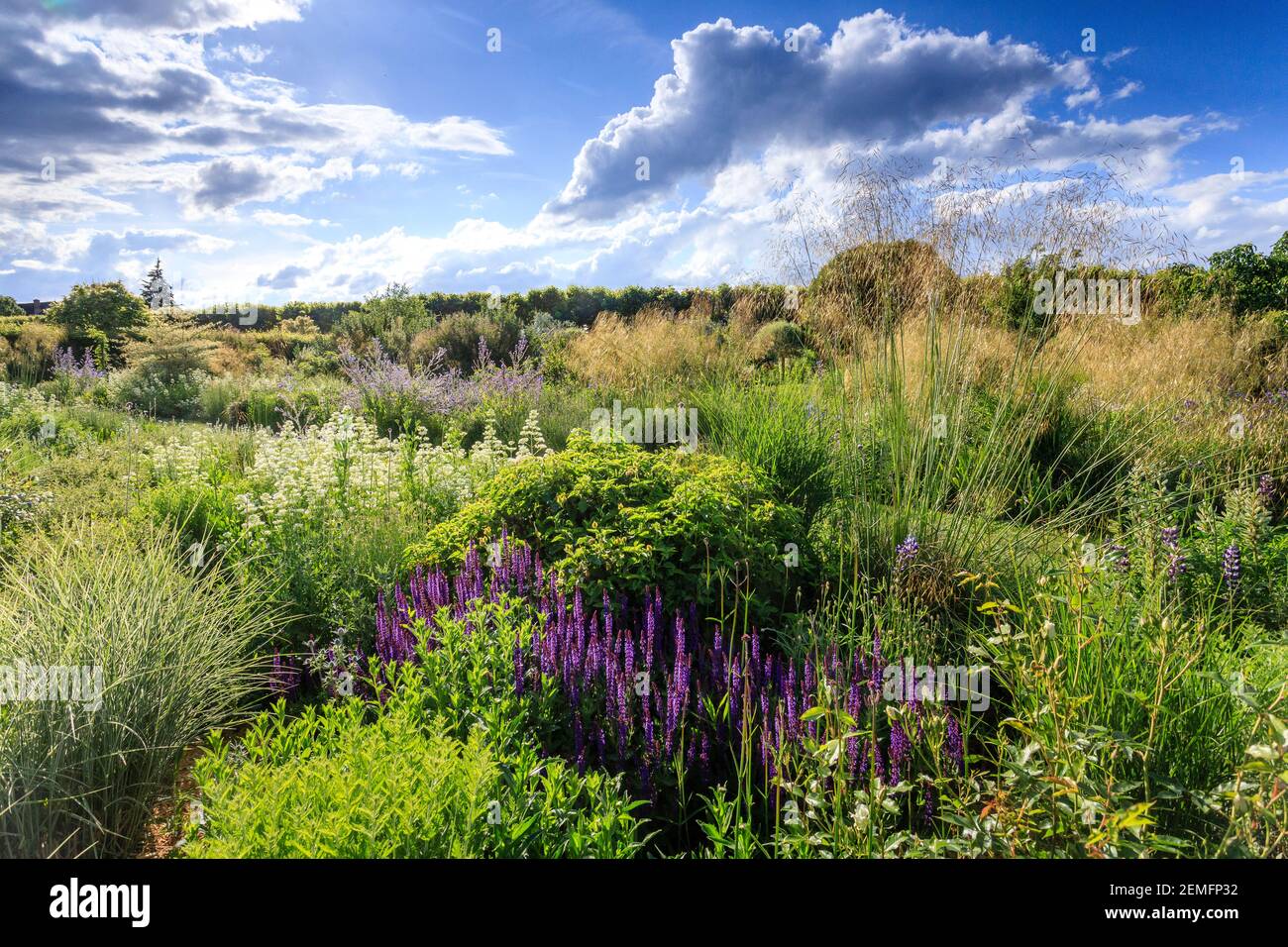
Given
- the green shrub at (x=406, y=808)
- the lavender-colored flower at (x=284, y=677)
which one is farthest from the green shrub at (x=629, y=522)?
the green shrub at (x=406, y=808)

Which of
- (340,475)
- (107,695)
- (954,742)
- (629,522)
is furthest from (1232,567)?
(340,475)

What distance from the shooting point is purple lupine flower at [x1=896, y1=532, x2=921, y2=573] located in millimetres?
3506

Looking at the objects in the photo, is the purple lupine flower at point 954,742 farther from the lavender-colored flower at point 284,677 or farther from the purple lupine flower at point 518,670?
the lavender-colored flower at point 284,677

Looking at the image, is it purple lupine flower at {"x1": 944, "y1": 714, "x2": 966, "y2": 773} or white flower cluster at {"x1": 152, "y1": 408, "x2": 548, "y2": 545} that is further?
white flower cluster at {"x1": 152, "y1": 408, "x2": 548, "y2": 545}

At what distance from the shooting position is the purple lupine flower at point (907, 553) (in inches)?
138

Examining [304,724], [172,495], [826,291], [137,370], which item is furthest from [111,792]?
[137,370]

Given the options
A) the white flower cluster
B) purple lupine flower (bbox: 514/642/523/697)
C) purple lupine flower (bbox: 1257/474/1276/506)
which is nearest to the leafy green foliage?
the white flower cluster

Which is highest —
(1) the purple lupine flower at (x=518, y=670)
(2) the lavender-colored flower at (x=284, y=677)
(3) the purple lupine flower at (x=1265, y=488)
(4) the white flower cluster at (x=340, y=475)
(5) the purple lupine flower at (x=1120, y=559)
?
(4) the white flower cluster at (x=340, y=475)

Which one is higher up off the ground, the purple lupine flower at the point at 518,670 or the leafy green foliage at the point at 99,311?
the leafy green foliage at the point at 99,311

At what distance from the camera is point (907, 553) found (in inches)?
138

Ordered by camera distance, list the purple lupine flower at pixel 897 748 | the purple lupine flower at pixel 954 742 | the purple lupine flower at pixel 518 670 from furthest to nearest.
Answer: the purple lupine flower at pixel 518 670
the purple lupine flower at pixel 954 742
the purple lupine flower at pixel 897 748

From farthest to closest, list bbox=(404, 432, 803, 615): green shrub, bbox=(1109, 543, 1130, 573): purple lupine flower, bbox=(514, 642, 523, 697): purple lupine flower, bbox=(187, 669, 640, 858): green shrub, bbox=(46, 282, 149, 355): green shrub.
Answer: bbox=(46, 282, 149, 355): green shrub, bbox=(1109, 543, 1130, 573): purple lupine flower, bbox=(404, 432, 803, 615): green shrub, bbox=(514, 642, 523, 697): purple lupine flower, bbox=(187, 669, 640, 858): green shrub

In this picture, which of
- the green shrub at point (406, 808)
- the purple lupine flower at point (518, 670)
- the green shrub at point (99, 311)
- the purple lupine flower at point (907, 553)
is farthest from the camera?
the green shrub at point (99, 311)

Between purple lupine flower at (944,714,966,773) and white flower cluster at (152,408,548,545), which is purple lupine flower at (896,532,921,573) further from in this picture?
white flower cluster at (152,408,548,545)
